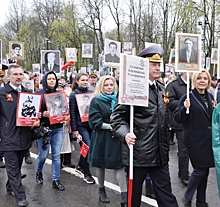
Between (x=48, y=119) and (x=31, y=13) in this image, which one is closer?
(x=48, y=119)

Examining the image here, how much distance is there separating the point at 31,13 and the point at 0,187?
36618mm

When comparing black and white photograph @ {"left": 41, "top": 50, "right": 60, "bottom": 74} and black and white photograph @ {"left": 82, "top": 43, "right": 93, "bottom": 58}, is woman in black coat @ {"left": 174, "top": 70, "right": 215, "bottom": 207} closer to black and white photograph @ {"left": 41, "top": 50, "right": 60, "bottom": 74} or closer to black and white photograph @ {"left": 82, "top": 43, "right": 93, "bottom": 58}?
black and white photograph @ {"left": 41, "top": 50, "right": 60, "bottom": 74}

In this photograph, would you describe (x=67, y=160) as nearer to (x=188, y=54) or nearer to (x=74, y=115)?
(x=74, y=115)

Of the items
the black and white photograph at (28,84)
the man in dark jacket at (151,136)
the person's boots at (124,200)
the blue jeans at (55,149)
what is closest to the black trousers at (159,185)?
the man in dark jacket at (151,136)

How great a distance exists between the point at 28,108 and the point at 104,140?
112cm

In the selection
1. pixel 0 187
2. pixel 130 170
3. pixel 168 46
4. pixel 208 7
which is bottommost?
pixel 0 187

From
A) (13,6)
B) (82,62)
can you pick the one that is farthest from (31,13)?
(82,62)

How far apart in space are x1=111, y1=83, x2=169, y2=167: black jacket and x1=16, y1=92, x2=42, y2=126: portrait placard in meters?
1.61

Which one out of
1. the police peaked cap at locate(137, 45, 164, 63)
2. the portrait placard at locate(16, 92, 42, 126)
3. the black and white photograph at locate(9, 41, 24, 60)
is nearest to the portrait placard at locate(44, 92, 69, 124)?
the portrait placard at locate(16, 92, 42, 126)

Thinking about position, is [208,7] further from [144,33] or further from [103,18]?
[103,18]

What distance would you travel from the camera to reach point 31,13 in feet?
128

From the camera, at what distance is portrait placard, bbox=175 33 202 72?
4219mm

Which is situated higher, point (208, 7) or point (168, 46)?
point (208, 7)

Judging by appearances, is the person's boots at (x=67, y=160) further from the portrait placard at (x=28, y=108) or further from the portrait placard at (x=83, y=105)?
the portrait placard at (x=28, y=108)
